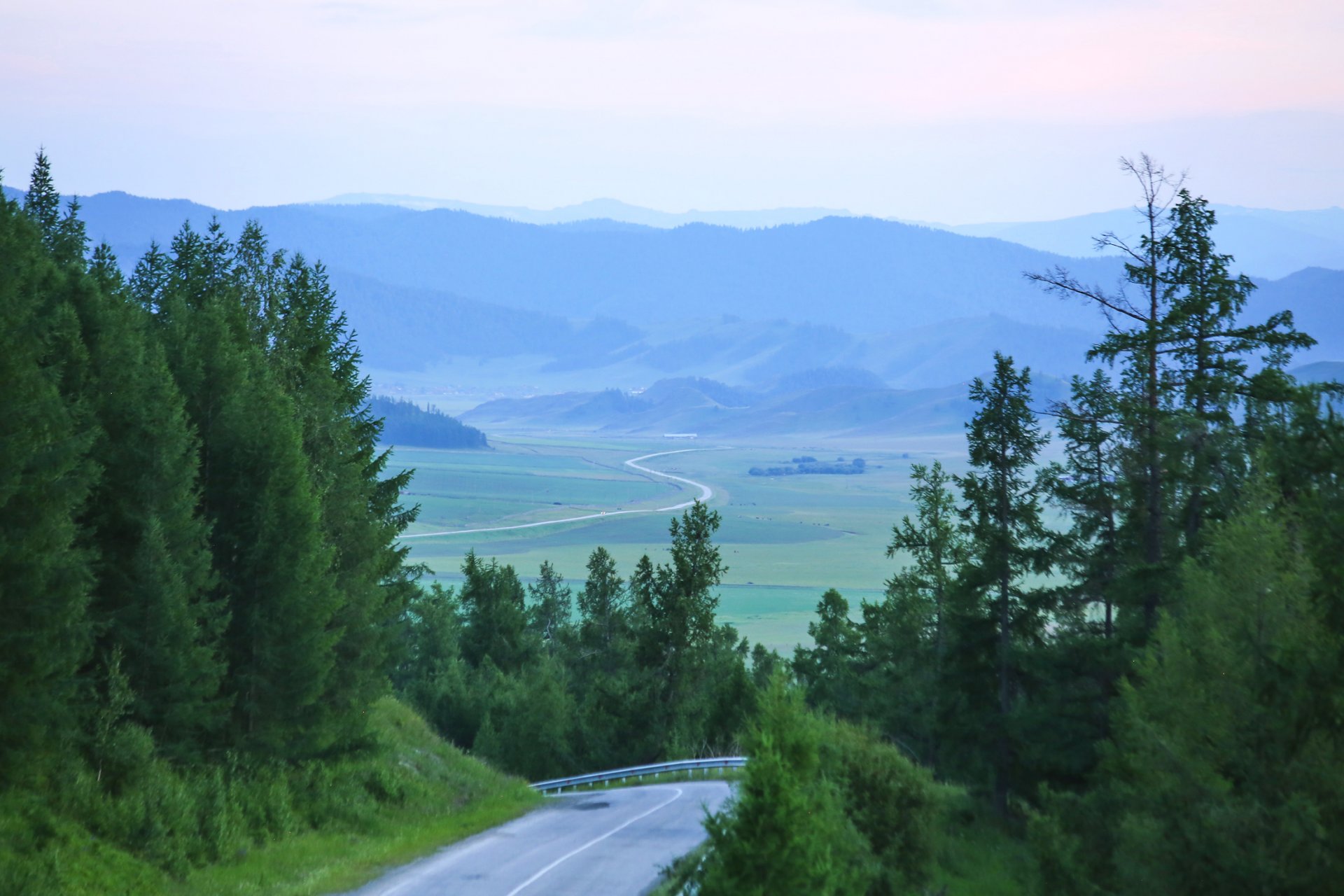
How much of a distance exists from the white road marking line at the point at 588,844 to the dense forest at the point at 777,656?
286cm

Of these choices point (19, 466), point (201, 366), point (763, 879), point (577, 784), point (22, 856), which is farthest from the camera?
point (577, 784)

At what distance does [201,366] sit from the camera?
24062mm

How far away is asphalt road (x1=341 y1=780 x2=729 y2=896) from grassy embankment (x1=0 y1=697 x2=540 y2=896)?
0.69m

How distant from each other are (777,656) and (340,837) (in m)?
9.67

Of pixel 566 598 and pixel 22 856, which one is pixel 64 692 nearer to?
pixel 22 856

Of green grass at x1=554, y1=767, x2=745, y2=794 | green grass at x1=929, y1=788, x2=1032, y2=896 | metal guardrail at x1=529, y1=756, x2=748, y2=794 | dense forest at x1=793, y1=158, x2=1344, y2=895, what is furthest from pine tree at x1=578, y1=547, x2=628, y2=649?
green grass at x1=929, y1=788, x2=1032, y2=896

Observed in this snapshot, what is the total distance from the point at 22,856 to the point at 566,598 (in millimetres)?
77440

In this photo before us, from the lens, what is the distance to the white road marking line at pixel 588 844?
19250 millimetres

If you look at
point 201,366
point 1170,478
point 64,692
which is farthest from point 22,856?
point 1170,478

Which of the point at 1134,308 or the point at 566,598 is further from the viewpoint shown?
the point at 566,598

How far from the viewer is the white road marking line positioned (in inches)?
758

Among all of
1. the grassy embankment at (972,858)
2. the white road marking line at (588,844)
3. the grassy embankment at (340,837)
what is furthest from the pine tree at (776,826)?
the grassy embankment at (340,837)

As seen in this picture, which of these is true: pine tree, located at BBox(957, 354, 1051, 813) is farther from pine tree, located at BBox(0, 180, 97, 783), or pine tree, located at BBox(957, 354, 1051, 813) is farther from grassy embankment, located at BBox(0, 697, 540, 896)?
pine tree, located at BBox(0, 180, 97, 783)

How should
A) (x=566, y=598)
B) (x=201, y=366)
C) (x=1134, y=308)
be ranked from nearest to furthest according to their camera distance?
(x=201, y=366) → (x=1134, y=308) → (x=566, y=598)
